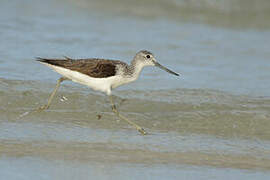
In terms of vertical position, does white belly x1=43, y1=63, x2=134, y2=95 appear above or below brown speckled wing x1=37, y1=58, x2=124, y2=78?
below

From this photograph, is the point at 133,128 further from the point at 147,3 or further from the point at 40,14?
the point at 147,3

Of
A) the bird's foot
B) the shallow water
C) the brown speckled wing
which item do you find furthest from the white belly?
the bird's foot

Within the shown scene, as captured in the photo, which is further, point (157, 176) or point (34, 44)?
point (34, 44)

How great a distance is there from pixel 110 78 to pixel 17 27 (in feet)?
18.5

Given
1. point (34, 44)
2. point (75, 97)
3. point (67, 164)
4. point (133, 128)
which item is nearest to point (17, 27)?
point (34, 44)

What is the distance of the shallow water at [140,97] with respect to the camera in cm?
684

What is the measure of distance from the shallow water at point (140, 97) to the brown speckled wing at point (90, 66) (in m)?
0.63

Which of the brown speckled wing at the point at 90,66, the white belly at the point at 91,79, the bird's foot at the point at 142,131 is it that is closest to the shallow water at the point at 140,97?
the bird's foot at the point at 142,131

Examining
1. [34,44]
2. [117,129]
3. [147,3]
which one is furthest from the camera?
[147,3]

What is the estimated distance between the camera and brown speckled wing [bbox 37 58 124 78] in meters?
8.55

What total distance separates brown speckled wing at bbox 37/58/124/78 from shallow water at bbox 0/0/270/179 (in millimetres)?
631

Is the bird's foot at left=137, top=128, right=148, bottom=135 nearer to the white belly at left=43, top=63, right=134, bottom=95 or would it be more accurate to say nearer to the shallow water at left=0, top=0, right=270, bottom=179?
the shallow water at left=0, top=0, right=270, bottom=179

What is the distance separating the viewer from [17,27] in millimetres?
13562

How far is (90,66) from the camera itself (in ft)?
28.4
